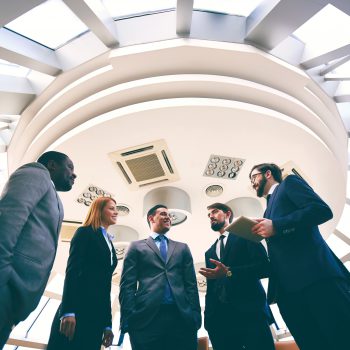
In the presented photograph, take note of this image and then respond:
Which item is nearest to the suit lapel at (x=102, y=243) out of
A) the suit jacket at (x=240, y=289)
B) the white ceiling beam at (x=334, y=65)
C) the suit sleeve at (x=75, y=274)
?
the suit sleeve at (x=75, y=274)

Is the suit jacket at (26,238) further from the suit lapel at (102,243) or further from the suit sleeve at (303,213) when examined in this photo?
the suit sleeve at (303,213)

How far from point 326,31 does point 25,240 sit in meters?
7.14

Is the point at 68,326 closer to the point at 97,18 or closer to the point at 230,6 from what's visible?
the point at 97,18

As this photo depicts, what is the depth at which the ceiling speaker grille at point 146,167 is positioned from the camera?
285 inches

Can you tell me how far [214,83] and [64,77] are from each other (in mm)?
3249

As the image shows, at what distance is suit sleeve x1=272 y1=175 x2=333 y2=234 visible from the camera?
10.6ft

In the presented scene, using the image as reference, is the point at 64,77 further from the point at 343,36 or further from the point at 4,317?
the point at 343,36

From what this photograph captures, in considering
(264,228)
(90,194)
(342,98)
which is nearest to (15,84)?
(90,194)

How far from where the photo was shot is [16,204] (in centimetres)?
271

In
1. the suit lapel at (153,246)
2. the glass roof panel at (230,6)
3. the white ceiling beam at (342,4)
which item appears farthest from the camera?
the glass roof panel at (230,6)

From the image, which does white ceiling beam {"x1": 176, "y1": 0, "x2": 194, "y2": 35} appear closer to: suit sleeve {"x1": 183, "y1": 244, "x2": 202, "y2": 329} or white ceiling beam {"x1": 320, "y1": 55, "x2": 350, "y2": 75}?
white ceiling beam {"x1": 320, "y1": 55, "x2": 350, "y2": 75}

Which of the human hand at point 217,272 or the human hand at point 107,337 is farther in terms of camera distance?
the human hand at point 217,272

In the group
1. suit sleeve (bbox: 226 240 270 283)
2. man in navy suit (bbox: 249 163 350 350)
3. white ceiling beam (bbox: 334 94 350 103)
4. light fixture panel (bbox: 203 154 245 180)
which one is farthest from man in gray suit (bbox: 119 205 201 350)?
white ceiling beam (bbox: 334 94 350 103)

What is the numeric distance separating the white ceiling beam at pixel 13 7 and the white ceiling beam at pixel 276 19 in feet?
12.5
